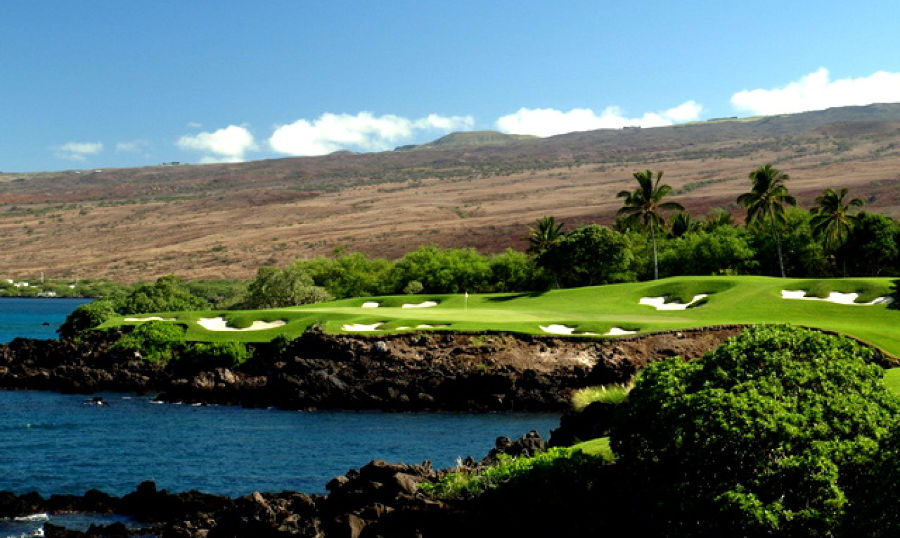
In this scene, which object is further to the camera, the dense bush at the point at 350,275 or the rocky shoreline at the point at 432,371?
the dense bush at the point at 350,275

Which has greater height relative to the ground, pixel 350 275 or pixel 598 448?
pixel 598 448

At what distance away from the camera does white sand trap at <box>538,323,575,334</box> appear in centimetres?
5222

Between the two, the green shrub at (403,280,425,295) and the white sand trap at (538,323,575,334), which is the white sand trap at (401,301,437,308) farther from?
the white sand trap at (538,323,575,334)

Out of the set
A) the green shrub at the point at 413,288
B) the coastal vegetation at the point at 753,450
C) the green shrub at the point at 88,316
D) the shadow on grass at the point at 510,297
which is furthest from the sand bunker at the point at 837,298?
the green shrub at the point at 88,316

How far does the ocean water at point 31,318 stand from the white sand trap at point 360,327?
54.2 m

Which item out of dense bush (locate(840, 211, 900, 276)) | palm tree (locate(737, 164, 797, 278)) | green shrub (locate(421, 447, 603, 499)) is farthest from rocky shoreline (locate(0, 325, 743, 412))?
dense bush (locate(840, 211, 900, 276))

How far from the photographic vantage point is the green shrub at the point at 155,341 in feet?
195

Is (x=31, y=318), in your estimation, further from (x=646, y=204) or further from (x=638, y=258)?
(x=646, y=204)

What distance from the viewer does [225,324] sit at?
208ft

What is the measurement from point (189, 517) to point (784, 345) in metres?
16.8

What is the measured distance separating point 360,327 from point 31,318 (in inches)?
4158

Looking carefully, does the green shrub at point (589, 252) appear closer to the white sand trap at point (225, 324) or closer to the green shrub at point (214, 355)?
the white sand trap at point (225, 324)

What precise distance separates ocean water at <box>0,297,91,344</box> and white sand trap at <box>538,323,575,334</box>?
6473 cm

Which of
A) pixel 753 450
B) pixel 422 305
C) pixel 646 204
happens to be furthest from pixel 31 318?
pixel 753 450
